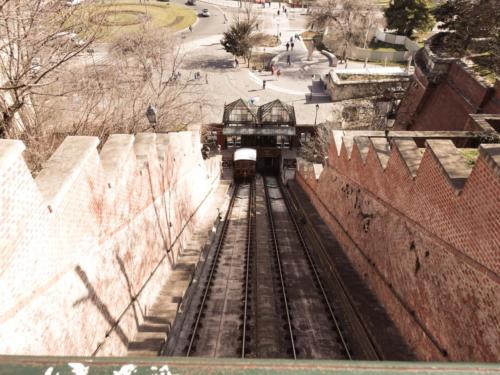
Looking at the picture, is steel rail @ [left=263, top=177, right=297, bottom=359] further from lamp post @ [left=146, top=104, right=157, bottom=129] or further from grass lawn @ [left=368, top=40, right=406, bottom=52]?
grass lawn @ [left=368, top=40, right=406, bottom=52]

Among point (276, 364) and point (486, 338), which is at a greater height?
point (276, 364)

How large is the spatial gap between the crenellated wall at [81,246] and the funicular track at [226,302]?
1.32 meters

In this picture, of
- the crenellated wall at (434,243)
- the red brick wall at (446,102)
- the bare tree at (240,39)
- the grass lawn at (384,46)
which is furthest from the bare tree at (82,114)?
the grass lawn at (384,46)

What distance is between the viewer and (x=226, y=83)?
3641 cm

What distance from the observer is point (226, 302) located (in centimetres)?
889

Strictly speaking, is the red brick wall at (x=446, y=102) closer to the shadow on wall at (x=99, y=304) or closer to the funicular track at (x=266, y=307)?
the funicular track at (x=266, y=307)

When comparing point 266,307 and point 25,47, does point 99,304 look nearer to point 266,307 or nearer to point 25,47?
point 266,307

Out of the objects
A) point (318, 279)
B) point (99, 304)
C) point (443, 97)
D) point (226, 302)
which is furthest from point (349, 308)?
point (443, 97)

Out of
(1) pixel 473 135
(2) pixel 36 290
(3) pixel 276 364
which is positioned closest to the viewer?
(3) pixel 276 364

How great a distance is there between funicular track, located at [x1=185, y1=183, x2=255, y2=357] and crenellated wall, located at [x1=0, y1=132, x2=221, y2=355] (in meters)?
1.32

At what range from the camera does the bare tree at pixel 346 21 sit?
40.8 metres

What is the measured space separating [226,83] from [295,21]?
994 inches

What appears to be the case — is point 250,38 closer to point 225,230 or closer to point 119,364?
point 225,230

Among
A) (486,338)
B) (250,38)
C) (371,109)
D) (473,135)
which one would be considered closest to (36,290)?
(486,338)
